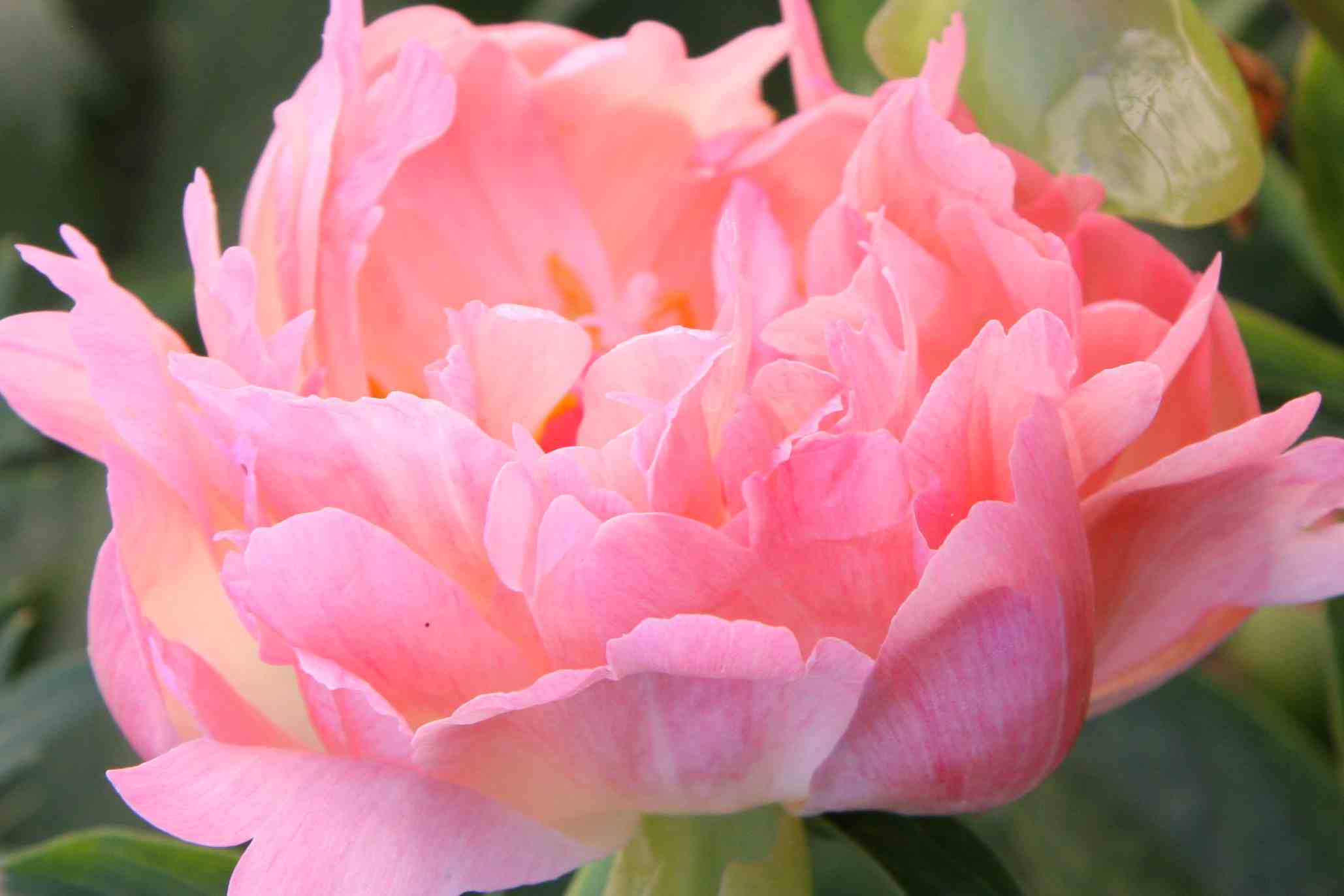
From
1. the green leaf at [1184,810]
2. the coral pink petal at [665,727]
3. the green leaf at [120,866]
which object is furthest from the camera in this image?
the green leaf at [1184,810]

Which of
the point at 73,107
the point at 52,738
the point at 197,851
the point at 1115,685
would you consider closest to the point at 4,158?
the point at 73,107

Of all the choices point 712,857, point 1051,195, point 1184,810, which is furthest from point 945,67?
point 1184,810

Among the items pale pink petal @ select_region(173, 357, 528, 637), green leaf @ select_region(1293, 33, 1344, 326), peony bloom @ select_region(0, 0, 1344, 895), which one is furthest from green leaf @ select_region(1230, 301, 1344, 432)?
pale pink petal @ select_region(173, 357, 528, 637)

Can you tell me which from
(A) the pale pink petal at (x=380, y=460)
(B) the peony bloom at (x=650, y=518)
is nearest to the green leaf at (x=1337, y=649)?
(B) the peony bloom at (x=650, y=518)

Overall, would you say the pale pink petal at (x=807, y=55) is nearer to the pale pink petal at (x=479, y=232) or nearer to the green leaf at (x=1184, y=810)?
the pale pink petal at (x=479, y=232)

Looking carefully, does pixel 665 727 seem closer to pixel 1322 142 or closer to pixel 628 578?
pixel 628 578

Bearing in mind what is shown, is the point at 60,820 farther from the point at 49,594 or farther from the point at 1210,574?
the point at 1210,574
